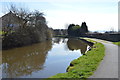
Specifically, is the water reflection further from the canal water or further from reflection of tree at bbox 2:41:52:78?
reflection of tree at bbox 2:41:52:78

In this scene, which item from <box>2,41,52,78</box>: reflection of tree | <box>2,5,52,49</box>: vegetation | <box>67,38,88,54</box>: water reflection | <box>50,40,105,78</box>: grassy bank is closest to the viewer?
<box>50,40,105,78</box>: grassy bank

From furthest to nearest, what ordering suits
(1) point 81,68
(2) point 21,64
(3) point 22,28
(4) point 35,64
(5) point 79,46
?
1. (3) point 22,28
2. (5) point 79,46
3. (2) point 21,64
4. (4) point 35,64
5. (1) point 81,68

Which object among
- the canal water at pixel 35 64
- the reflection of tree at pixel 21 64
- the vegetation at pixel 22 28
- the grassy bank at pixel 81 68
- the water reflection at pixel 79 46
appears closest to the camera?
the grassy bank at pixel 81 68

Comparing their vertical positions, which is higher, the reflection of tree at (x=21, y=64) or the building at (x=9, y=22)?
the building at (x=9, y=22)

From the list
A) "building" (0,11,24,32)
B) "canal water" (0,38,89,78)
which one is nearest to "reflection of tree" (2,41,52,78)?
"canal water" (0,38,89,78)

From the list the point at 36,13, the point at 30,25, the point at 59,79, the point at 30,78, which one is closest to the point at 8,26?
the point at 30,25

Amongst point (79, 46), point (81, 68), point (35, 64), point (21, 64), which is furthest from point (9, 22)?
point (81, 68)

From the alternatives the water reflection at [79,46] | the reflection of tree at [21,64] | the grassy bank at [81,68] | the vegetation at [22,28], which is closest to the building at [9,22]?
the vegetation at [22,28]

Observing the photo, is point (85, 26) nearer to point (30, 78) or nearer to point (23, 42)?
point (23, 42)

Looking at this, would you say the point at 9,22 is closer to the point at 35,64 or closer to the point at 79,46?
the point at 79,46

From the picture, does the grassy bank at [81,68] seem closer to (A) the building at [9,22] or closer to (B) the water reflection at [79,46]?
(B) the water reflection at [79,46]

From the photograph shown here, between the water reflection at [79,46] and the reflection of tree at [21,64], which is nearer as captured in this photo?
the reflection of tree at [21,64]

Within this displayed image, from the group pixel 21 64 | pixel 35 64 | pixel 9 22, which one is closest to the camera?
pixel 35 64

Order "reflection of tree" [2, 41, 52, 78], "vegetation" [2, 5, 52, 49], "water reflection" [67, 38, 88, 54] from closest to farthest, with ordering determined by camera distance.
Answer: "reflection of tree" [2, 41, 52, 78] < "water reflection" [67, 38, 88, 54] < "vegetation" [2, 5, 52, 49]
